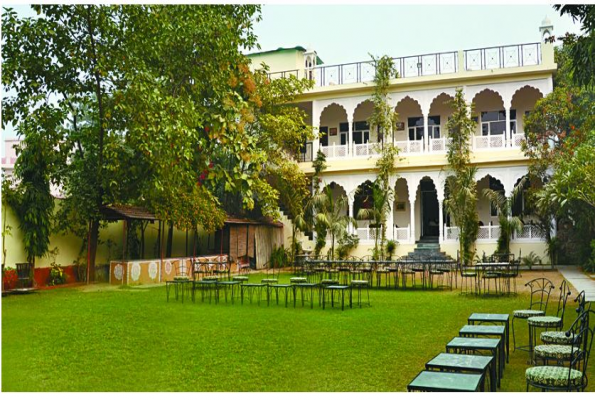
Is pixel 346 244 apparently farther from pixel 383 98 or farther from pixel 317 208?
pixel 383 98

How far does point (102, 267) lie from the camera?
1709 centimetres

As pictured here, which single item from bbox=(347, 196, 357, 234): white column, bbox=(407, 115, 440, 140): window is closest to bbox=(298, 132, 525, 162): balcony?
bbox=(407, 115, 440, 140): window

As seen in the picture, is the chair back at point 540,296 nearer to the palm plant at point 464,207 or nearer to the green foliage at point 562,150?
the green foliage at point 562,150

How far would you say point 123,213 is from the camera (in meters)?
15.6

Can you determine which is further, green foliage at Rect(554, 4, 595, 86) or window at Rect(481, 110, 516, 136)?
window at Rect(481, 110, 516, 136)

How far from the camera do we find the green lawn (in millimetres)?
5945

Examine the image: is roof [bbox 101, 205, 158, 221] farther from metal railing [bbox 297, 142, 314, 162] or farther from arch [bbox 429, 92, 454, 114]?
arch [bbox 429, 92, 454, 114]

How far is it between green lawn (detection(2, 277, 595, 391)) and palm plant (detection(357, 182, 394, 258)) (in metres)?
8.66

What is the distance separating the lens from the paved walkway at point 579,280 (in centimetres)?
1270

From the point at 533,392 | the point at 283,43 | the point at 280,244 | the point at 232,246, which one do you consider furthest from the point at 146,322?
the point at 283,43

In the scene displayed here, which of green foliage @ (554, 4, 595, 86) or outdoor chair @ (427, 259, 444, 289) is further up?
green foliage @ (554, 4, 595, 86)

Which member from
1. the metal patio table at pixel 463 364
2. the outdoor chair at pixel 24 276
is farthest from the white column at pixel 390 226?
the metal patio table at pixel 463 364

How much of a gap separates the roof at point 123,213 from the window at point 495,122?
13611mm

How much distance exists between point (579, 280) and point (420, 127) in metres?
10.6
